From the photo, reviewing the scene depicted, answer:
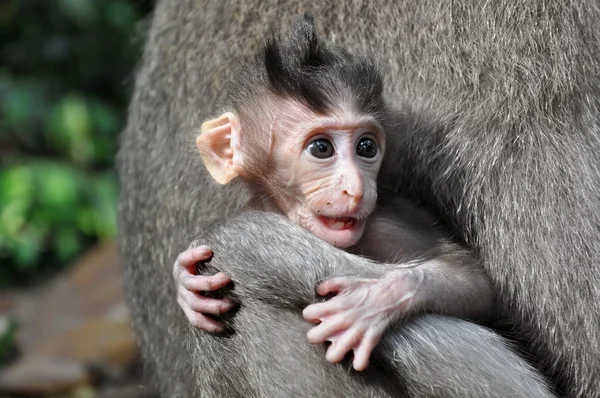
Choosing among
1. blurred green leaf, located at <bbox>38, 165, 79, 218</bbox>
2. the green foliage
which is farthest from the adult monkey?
the green foliage

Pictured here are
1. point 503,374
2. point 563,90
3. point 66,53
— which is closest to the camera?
point 503,374

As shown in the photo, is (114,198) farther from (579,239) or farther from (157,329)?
(579,239)

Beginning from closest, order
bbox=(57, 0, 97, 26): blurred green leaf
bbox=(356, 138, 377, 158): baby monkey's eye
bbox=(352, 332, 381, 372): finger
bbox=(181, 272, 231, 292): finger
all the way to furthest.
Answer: bbox=(352, 332, 381, 372): finger, bbox=(181, 272, 231, 292): finger, bbox=(356, 138, 377, 158): baby monkey's eye, bbox=(57, 0, 97, 26): blurred green leaf

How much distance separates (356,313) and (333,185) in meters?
0.44

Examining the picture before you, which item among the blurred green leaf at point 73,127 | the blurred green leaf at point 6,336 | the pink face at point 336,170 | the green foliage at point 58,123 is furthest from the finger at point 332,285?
the blurred green leaf at point 73,127

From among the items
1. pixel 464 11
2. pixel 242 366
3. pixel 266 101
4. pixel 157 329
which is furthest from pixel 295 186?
pixel 157 329

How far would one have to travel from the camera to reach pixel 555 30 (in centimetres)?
300

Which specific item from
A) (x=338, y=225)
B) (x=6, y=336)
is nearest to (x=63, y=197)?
(x=6, y=336)

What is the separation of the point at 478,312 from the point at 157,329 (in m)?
1.50

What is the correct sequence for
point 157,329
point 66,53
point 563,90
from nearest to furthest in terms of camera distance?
point 563,90, point 157,329, point 66,53

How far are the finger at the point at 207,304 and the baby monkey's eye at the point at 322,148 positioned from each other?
1.64 feet

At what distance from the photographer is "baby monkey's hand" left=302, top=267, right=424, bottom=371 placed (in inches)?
102

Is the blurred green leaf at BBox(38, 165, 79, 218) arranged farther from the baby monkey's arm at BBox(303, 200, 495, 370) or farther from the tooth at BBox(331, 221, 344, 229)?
the tooth at BBox(331, 221, 344, 229)

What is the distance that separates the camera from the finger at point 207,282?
283 centimetres
